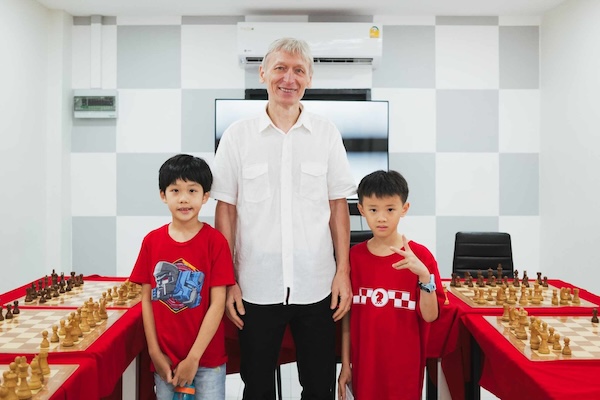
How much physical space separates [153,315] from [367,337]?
2.30ft

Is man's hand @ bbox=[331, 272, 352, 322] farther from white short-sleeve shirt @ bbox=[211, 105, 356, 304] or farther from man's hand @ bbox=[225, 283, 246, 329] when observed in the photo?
man's hand @ bbox=[225, 283, 246, 329]

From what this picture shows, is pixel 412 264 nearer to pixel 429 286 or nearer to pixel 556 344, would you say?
pixel 429 286

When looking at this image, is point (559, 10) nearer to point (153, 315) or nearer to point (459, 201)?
point (459, 201)

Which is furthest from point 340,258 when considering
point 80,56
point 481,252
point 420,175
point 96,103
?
point 80,56

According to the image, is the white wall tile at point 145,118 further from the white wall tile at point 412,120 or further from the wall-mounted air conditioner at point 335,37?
the white wall tile at point 412,120

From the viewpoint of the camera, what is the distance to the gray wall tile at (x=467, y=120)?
4.56 metres

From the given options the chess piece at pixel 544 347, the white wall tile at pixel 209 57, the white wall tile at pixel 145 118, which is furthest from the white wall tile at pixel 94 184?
the chess piece at pixel 544 347

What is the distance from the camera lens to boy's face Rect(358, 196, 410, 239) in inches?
69.7

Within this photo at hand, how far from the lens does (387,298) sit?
1745 millimetres

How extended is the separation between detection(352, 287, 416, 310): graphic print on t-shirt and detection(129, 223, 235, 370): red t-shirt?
1.52 feet

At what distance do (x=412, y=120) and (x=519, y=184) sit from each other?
109 centimetres

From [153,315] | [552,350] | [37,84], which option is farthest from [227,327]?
[37,84]

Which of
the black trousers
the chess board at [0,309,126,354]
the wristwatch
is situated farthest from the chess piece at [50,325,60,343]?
the wristwatch

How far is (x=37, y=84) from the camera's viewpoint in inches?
167
